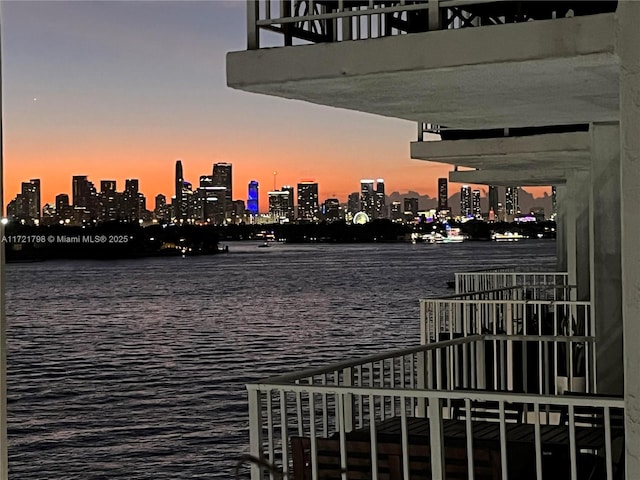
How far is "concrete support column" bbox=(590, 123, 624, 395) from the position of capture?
11.2 meters

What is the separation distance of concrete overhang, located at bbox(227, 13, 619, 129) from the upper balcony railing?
179 mm

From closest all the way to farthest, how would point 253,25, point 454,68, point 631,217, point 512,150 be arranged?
1. point 631,217
2. point 454,68
3. point 253,25
4. point 512,150

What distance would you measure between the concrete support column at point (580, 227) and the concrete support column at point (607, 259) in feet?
20.0

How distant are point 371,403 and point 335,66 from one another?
227cm

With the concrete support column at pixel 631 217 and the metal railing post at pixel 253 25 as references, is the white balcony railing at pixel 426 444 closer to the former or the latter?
the concrete support column at pixel 631 217

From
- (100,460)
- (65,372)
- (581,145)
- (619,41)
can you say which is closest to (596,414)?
(619,41)

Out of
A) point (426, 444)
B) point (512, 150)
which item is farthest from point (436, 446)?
point (512, 150)

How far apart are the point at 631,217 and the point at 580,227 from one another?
15.5m

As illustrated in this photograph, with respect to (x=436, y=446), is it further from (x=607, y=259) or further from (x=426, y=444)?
(x=607, y=259)

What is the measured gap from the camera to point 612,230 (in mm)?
12180

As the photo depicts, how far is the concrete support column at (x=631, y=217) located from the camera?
204 inches

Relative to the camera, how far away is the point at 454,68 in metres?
7.07

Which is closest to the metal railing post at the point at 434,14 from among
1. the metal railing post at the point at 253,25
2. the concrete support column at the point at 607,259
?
the metal railing post at the point at 253,25

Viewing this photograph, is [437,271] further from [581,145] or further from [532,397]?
[532,397]
